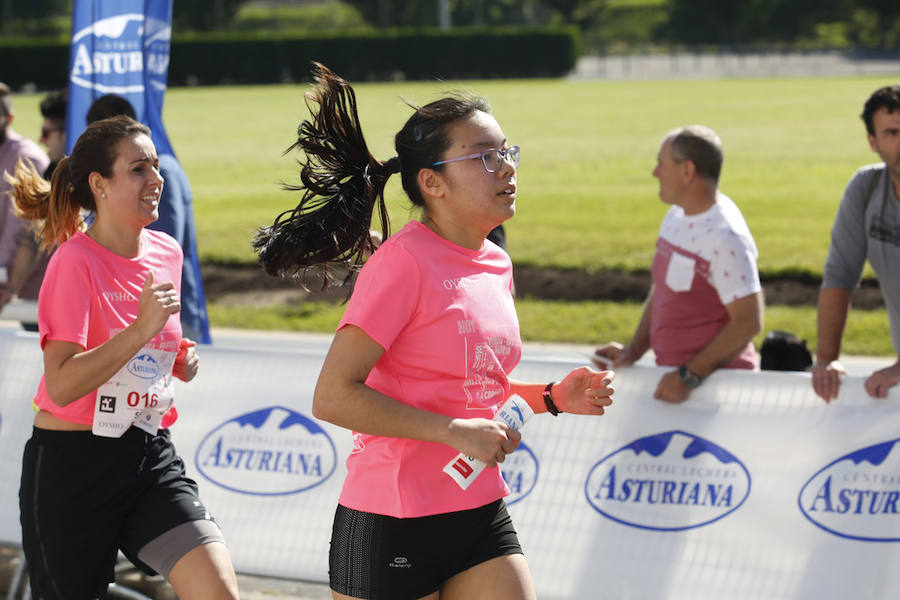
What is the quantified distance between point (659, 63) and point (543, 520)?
73872 mm

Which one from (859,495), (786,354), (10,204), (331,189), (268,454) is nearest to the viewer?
(331,189)

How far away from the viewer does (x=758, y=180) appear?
2005 cm

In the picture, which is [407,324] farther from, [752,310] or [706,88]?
[706,88]

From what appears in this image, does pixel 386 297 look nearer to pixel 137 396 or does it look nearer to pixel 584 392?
pixel 584 392

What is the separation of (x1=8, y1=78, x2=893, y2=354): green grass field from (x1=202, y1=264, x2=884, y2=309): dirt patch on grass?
33cm

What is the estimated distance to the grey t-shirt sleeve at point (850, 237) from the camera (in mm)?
4906

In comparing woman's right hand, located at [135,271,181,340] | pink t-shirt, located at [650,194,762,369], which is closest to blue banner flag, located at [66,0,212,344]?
pink t-shirt, located at [650,194,762,369]

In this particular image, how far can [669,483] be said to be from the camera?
4.77 meters

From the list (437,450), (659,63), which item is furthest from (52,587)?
(659,63)

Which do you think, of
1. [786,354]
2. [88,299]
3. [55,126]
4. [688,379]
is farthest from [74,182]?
[55,126]

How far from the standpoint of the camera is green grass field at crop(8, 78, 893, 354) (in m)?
11.2

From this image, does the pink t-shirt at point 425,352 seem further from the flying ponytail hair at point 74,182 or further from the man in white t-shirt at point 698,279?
the man in white t-shirt at point 698,279

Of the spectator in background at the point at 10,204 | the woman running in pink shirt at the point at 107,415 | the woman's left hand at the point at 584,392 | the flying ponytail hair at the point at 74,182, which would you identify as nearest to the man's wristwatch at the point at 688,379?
the woman's left hand at the point at 584,392

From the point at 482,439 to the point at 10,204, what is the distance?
521 centimetres
